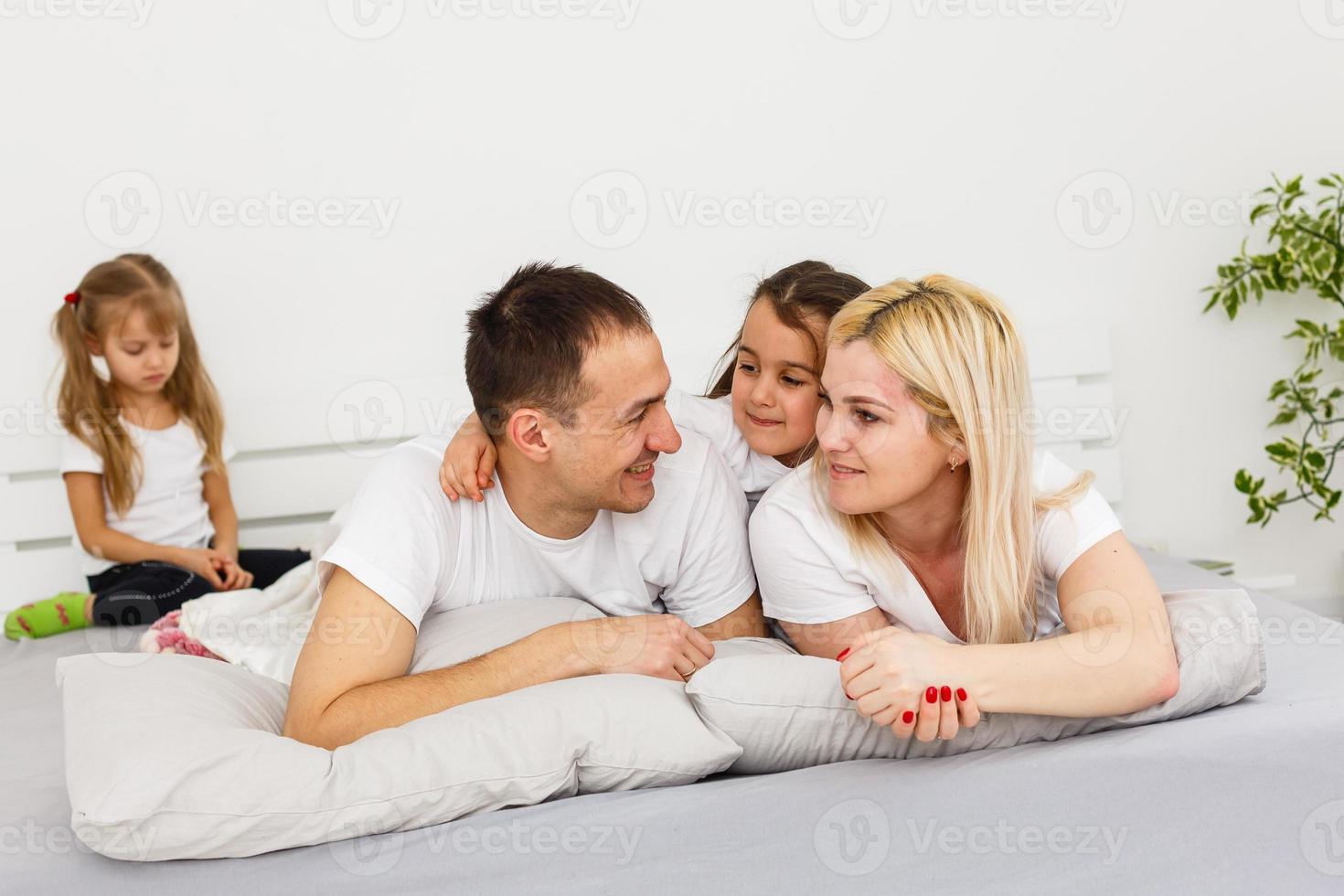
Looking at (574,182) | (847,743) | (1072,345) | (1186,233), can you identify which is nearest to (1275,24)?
(1186,233)

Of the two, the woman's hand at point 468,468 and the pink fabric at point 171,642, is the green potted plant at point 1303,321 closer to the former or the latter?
the woman's hand at point 468,468

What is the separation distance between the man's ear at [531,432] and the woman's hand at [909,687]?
0.53 m

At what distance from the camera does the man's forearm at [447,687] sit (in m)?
1.35

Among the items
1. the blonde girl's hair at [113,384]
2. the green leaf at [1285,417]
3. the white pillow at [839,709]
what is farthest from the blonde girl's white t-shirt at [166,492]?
the green leaf at [1285,417]

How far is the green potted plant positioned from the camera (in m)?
2.88

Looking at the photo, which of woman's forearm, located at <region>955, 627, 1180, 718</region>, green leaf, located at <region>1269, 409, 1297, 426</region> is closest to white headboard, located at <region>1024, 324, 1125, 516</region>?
green leaf, located at <region>1269, 409, 1297, 426</region>

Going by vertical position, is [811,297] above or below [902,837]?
above

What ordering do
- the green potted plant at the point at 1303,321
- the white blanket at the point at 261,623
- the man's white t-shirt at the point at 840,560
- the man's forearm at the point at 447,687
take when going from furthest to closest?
the green potted plant at the point at 1303,321 < the white blanket at the point at 261,623 < the man's white t-shirt at the point at 840,560 < the man's forearm at the point at 447,687

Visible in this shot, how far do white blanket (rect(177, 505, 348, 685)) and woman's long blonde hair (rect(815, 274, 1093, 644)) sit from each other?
0.85 m

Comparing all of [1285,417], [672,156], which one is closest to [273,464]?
[672,156]

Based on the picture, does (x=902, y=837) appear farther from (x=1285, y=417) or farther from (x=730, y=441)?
(x=1285, y=417)

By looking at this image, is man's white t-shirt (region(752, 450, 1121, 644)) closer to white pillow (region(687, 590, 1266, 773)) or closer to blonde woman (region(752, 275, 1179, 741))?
blonde woman (region(752, 275, 1179, 741))

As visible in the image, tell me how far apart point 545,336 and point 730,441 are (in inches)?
19.7

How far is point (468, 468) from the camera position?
5.20 feet
